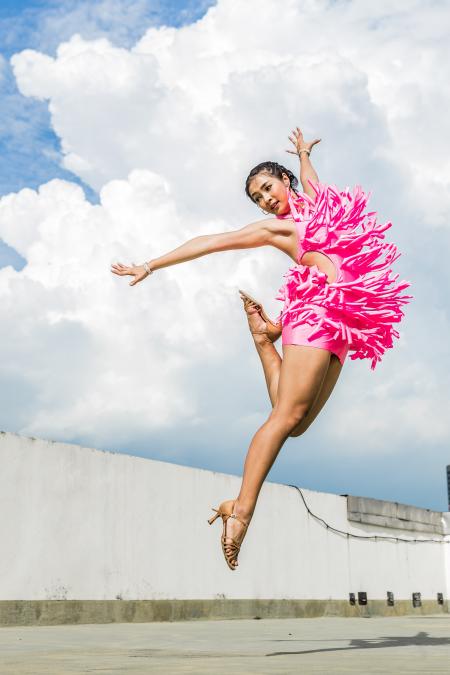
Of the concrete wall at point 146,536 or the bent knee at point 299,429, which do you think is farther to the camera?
the concrete wall at point 146,536

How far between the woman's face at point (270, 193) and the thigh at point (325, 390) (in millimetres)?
690

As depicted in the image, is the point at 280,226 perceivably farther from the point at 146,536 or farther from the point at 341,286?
the point at 146,536

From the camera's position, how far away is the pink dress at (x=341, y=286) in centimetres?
340

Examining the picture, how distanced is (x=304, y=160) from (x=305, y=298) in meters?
0.91

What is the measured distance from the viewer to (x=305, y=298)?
11.3 ft

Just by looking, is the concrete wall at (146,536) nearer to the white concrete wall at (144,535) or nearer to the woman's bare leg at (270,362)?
the white concrete wall at (144,535)

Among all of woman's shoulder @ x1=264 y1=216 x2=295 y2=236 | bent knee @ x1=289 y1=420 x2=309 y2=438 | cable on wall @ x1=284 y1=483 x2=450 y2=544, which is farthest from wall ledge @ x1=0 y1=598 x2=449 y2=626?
woman's shoulder @ x1=264 y1=216 x2=295 y2=236

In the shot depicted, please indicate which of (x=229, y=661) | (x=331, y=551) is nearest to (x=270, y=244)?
(x=229, y=661)

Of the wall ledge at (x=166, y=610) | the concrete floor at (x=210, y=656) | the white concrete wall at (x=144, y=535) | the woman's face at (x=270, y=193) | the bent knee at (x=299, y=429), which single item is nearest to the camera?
the concrete floor at (x=210, y=656)

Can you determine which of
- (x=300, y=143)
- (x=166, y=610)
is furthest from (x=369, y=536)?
(x=300, y=143)

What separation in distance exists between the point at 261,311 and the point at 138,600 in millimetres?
5234

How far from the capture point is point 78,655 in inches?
137

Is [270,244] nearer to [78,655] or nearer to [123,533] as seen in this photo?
[78,655]

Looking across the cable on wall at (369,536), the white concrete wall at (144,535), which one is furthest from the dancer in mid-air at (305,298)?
the cable on wall at (369,536)
